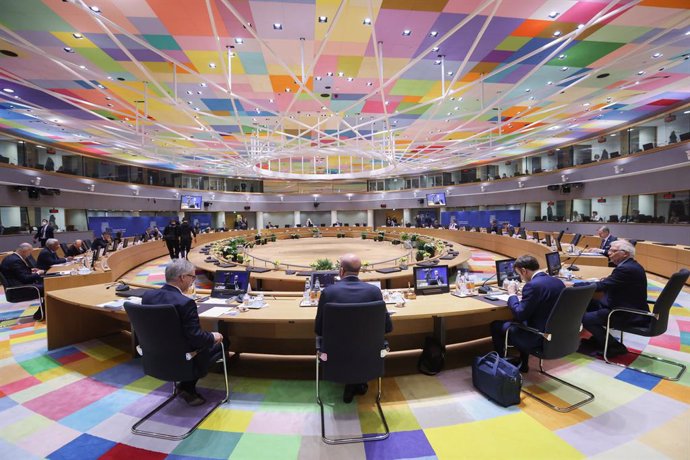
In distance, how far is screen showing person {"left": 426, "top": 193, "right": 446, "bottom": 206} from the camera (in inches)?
920

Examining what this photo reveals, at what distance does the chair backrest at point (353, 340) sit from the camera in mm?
2254

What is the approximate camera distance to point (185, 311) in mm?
2438

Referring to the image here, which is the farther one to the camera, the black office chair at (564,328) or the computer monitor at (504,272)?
the computer monitor at (504,272)

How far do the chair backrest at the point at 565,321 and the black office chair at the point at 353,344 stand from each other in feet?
5.14

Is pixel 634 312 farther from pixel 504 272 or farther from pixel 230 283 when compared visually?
pixel 230 283

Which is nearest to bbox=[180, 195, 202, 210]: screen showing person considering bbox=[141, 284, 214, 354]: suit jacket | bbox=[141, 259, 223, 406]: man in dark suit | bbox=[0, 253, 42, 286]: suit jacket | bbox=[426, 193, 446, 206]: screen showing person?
bbox=[0, 253, 42, 286]: suit jacket

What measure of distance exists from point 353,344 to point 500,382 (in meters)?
1.50

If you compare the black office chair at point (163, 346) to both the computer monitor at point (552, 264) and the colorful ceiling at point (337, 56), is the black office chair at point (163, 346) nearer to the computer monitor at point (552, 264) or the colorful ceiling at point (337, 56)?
the colorful ceiling at point (337, 56)

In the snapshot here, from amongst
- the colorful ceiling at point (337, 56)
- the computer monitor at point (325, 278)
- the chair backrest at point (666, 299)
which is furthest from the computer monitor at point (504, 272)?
the colorful ceiling at point (337, 56)

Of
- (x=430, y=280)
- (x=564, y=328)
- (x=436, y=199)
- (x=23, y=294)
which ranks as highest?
(x=436, y=199)

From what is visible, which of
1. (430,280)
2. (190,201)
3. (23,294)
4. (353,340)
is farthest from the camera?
(190,201)

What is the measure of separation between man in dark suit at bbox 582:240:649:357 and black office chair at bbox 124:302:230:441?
4.45 meters

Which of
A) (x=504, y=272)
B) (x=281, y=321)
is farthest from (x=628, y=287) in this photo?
(x=281, y=321)

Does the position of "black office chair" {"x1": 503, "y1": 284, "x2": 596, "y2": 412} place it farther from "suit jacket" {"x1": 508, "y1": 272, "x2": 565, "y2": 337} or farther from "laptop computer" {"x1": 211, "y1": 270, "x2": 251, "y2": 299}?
"laptop computer" {"x1": 211, "y1": 270, "x2": 251, "y2": 299}
